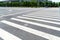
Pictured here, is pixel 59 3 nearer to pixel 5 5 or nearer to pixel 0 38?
pixel 5 5

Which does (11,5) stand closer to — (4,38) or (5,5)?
(5,5)

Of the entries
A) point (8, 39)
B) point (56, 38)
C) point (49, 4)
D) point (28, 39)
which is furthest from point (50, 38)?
point (49, 4)

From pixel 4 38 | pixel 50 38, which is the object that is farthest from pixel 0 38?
pixel 50 38

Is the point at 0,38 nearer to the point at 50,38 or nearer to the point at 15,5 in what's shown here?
the point at 50,38

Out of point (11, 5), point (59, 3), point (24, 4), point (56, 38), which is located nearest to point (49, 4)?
point (59, 3)

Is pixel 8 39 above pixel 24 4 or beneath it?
above

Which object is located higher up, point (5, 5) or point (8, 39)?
point (8, 39)

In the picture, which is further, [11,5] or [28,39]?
[11,5]

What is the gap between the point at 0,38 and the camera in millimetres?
6191

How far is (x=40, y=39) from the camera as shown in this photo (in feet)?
19.7

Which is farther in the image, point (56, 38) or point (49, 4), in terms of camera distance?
point (49, 4)

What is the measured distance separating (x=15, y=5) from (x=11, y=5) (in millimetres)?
926

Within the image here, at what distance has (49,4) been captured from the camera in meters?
37.8

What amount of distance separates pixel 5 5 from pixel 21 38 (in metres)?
32.9
